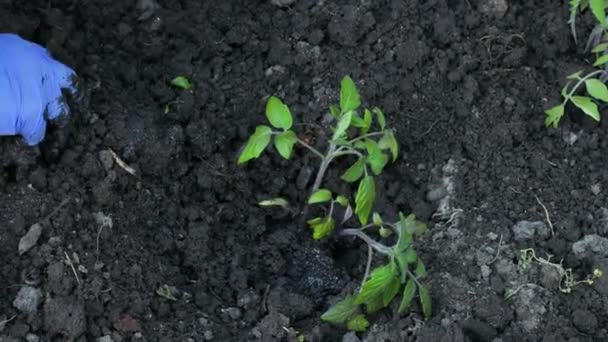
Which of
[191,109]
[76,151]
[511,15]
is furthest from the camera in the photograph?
[511,15]

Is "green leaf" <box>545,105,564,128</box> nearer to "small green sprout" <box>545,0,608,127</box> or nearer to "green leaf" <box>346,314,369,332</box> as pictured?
"small green sprout" <box>545,0,608,127</box>

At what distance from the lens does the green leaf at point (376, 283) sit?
2.19 meters

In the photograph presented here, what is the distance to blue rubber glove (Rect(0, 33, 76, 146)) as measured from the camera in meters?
2.23

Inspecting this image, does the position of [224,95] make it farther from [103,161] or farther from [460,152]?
[460,152]

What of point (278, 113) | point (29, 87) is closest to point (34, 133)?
point (29, 87)

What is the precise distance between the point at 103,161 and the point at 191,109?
347mm

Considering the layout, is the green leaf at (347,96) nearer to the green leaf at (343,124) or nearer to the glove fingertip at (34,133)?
the green leaf at (343,124)

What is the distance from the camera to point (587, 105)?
2555 millimetres

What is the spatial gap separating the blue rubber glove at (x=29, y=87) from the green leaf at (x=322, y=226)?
2.33 feet

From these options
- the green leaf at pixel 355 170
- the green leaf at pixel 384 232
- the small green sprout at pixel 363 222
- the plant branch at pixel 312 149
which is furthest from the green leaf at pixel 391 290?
the plant branch at pixel 312 149

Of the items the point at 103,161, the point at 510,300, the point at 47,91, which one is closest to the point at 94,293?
the point at 103,161

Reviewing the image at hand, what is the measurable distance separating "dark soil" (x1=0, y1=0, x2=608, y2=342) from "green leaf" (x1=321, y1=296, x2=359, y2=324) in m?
0.07

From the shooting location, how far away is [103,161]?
233 cm

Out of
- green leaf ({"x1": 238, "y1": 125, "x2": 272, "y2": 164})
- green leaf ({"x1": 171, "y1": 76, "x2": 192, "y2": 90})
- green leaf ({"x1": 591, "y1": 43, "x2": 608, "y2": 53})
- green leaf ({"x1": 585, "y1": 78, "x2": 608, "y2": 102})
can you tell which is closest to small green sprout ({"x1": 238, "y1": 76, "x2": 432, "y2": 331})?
green leaf ({"x1": 238, "y1": 125, "x2": 272, "y2": 164})
